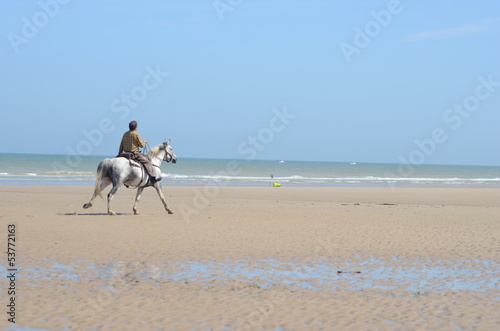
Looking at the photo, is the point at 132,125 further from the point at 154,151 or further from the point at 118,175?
the point at 118,175

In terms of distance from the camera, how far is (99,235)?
13.1m

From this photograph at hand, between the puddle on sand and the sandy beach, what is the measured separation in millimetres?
18

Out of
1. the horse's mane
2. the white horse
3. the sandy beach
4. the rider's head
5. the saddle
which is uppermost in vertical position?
the rider's head

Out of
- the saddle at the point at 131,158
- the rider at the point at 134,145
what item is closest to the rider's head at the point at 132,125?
the rider at the point at 134,145

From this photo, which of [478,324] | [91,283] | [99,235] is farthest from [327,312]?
[99,235]

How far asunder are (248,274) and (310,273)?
97 cm

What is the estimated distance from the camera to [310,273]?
945 centimetres

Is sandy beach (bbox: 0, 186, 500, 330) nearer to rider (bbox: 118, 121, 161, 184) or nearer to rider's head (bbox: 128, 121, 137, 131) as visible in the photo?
rider (bbox: 118, 121, 161, 184)

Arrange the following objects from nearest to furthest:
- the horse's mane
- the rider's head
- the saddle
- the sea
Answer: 1. the saddle
2. the rider's head
3. the horse's mane
4. the sea

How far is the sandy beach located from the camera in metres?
6.79

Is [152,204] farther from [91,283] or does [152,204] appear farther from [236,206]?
[91,283]

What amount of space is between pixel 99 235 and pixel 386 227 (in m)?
7.31

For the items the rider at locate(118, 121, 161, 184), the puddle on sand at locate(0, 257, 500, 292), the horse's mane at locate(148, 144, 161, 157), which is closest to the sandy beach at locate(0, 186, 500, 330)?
the puddle on sand at locate(0, 257, 500, 292)

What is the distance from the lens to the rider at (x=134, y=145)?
1714 cm
